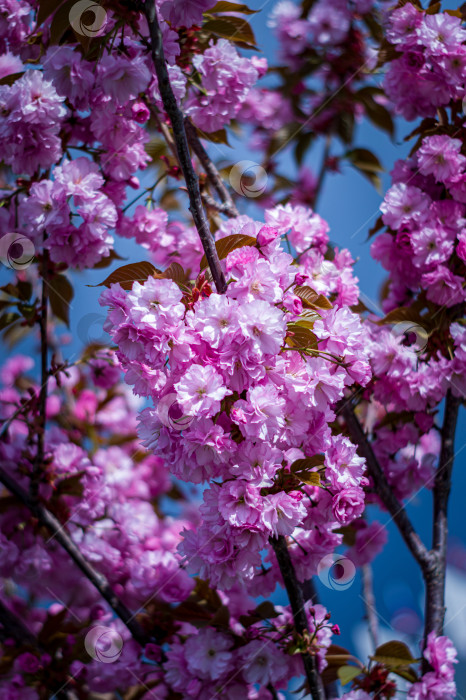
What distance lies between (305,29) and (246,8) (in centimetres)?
165

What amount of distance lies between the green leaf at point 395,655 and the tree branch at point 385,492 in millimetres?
250

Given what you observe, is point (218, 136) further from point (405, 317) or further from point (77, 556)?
point (77, 556)

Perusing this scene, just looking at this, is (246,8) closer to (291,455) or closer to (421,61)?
(421,61)

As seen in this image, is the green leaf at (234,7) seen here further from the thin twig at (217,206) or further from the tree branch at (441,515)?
the tree branch at (441,515)

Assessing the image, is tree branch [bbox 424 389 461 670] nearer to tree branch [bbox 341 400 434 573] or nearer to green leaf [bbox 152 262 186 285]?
tree branch [bbox 341 400 434 573]

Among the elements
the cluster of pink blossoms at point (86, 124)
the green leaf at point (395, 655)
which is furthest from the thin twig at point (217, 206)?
the green leaf at point (395, 655)

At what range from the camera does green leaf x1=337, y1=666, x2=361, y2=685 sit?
1.33 m

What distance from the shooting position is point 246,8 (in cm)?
158

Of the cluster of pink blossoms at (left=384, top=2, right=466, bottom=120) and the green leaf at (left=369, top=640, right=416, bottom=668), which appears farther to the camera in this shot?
the cluster of pink blossoms at (left=384, top=2, right=466, bottom=120)

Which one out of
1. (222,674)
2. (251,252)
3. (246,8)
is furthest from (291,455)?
(246,8)

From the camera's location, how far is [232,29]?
166 cm

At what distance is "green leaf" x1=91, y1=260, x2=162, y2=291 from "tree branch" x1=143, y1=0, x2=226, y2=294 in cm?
10

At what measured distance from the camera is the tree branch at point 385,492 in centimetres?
160

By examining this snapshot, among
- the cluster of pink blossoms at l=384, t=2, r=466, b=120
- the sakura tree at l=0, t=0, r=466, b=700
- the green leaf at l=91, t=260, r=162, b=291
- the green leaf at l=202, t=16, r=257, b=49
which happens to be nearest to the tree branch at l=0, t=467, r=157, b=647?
the sakura tree at l=0, t=0, r=466, b=700
